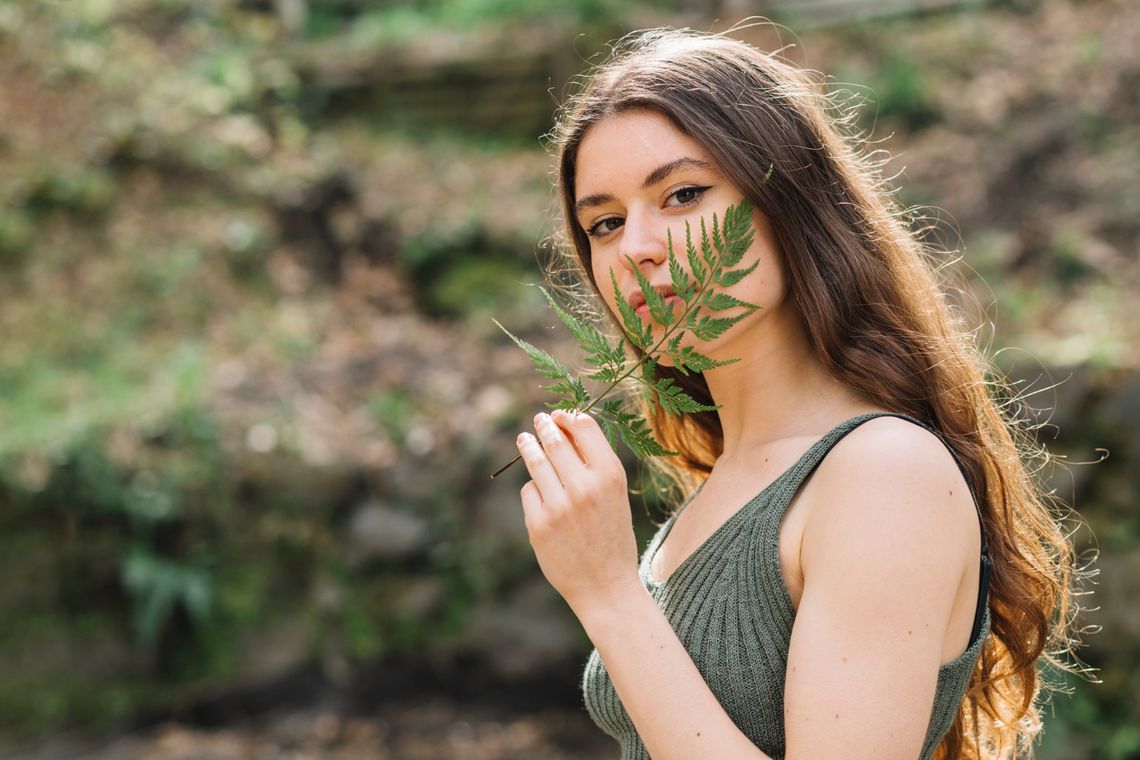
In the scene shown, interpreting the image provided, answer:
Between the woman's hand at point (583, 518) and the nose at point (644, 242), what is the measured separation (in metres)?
0.29

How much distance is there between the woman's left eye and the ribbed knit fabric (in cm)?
44

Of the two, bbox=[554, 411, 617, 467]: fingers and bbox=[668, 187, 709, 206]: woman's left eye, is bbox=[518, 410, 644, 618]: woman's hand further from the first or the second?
bbox=[668, 187, 709, 206]: woman's left eye

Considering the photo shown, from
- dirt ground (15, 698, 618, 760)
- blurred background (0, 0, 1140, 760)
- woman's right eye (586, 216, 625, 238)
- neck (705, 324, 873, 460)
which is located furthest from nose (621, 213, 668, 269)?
dirt ground (15, 698, 618, 760)

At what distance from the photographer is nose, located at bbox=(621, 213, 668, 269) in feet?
5.53

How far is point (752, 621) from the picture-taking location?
5.33ft

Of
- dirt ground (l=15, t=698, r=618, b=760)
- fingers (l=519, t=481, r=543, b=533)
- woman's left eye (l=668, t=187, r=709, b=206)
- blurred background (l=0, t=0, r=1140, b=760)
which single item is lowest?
dirt ground (l=15, t=698, r=618, b=760)

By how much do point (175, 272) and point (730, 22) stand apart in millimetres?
5396

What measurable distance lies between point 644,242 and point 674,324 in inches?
6.1

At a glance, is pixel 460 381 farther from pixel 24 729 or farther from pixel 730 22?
pixel 730 22

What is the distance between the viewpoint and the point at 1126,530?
520 centimetres

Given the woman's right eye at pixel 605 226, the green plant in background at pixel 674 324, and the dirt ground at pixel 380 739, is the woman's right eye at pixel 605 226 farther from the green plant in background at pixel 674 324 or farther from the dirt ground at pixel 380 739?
the dirt ground at pixel 380 739

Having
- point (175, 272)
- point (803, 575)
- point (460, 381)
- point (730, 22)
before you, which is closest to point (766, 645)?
point (803, 575)

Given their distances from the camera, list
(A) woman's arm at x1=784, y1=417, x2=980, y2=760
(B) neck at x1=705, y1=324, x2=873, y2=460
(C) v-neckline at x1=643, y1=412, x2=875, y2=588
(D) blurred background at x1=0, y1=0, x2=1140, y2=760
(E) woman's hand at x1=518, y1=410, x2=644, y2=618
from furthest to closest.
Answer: (D) blurred background at x1=0, y1=0, x2=1140, y2=760, (B) neck at x1=705, y1=324, x2=873, y2=460, (C) v-neckline at x1=643, y1=412, x2=875, y2=588, (E) woman's hand at x1=518, y1=410, x2=644, y2=618, (A) woman's arm at x1=784, y1=417, x2=980, y2=760

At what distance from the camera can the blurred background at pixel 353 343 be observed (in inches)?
239
